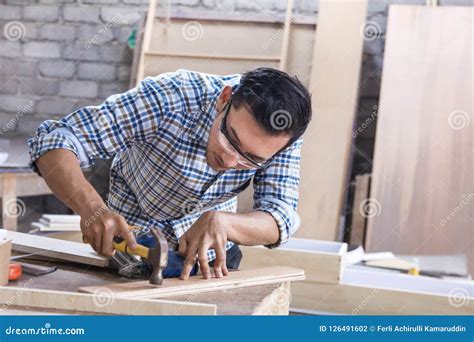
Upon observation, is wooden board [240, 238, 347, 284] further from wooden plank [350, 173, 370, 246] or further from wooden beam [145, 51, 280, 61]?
wooden beam [145, 51, 280, 61]

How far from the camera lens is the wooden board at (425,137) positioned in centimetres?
429

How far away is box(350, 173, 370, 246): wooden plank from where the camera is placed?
443 cm

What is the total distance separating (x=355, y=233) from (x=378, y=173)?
43cm

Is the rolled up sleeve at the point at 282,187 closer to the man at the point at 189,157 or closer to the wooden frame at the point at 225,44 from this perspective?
the man at the point at 189,157

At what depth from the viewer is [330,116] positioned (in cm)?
445

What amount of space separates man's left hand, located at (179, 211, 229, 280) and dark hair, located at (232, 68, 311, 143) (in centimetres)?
29

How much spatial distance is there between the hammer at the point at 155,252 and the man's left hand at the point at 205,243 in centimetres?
14

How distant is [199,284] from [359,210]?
2.83 metres

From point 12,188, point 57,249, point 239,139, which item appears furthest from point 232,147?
point 12,188

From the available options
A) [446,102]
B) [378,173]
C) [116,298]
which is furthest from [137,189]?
[446,102]

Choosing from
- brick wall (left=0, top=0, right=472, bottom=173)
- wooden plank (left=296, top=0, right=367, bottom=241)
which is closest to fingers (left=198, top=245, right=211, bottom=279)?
wooden plank (left=296, top=0, right=367, bottom=241)

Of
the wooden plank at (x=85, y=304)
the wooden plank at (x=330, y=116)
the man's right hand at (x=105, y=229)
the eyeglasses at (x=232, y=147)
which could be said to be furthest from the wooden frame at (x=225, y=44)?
the wooden plank at (x=85, y=304)

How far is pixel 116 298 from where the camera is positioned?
4.76ft
